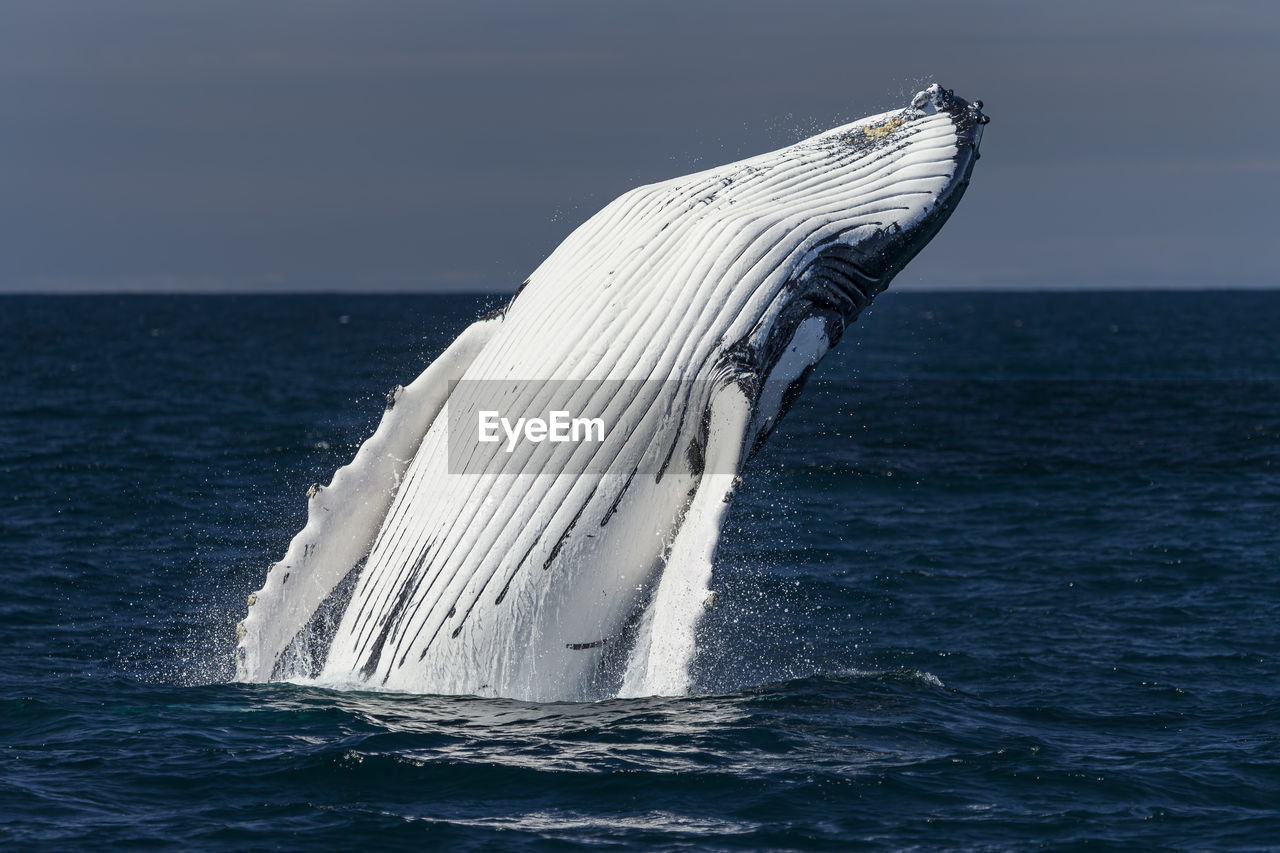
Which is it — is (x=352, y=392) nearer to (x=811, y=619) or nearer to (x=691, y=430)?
(x=811, y=619)

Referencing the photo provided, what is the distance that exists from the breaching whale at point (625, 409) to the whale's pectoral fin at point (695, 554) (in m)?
0.01

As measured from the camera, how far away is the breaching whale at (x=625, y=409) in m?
8.67

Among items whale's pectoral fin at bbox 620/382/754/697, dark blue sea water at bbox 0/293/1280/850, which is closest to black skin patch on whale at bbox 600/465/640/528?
whale's pectoral fin at bbox 620/382/754/697

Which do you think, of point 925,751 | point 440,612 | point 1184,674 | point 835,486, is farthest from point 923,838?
point 835,486

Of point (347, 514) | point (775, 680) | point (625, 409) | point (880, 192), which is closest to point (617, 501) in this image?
point (625, 409)

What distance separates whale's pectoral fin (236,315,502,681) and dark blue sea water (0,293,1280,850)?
66 centimetres

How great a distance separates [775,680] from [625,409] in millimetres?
5111

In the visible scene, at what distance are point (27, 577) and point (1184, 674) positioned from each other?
13.8 metres

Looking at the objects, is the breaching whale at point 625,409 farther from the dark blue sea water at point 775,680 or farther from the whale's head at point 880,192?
the dark blue sea water at point 775,680

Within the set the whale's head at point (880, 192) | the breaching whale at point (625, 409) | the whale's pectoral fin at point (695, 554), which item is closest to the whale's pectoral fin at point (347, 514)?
the breaching whale at point (625, 409)

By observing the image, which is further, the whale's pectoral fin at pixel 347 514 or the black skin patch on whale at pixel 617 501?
the whale's pectoral fin at pixel 347 514

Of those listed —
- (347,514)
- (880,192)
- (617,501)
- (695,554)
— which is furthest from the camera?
(347,514)

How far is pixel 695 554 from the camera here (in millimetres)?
8508

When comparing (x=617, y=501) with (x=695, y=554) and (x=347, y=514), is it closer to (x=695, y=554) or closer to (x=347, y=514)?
(x=695, y=554)
